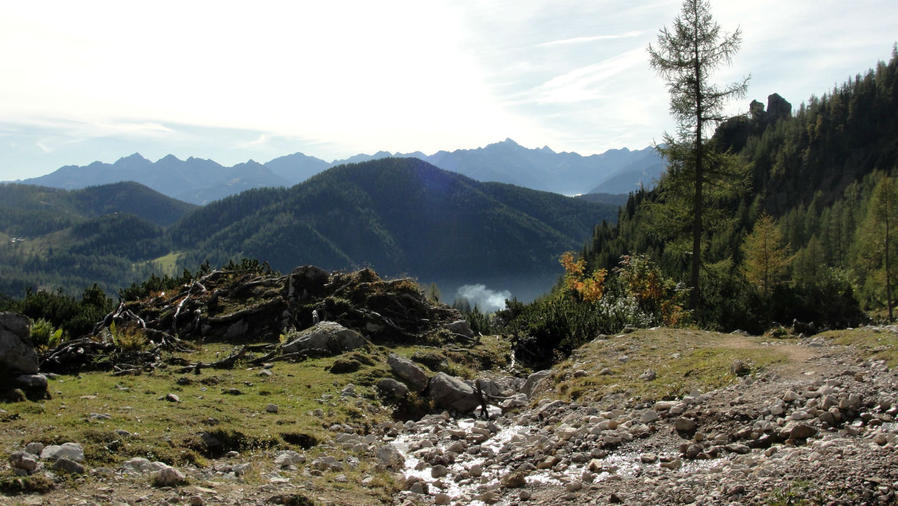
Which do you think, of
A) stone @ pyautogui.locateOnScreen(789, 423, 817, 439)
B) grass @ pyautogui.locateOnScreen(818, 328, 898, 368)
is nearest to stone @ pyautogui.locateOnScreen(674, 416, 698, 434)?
stone @ pyautogui.locateOnScreen(789, 423, 817, 439)

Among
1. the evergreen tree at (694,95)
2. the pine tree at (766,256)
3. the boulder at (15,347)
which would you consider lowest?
the pine tree at (766,256)

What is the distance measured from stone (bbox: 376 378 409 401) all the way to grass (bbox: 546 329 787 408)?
11.6 ft

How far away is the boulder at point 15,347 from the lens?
27.5ft

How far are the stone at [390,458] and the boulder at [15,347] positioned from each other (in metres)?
6.18

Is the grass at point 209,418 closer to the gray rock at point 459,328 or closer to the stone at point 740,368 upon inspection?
the gray rock at point 459,328

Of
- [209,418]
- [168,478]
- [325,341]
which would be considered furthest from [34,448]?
[325,341]

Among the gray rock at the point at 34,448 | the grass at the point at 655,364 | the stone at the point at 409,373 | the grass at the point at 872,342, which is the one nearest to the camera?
the gray rock at the point at 34,448

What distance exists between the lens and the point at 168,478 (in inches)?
236

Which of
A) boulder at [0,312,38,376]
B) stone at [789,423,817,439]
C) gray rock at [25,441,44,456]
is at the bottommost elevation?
gray rock at [25,441,44,456]

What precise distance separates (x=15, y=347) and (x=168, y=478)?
487 cm

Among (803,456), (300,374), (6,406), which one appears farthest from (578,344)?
(6,406)

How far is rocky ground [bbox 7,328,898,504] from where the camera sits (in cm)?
531

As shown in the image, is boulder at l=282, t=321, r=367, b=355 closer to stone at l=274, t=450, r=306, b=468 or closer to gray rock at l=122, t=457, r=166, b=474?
stone at l=274, t=450, r=306, b=468

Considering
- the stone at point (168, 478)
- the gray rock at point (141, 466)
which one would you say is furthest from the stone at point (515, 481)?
the gray rock at point (141, 466)
